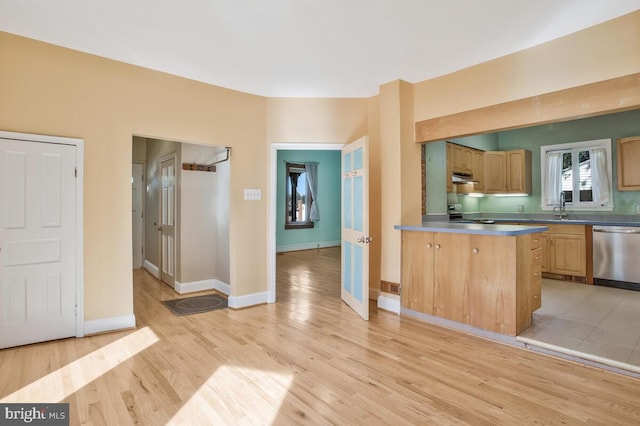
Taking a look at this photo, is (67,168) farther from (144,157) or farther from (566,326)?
(566,326)

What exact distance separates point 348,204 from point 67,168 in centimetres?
303

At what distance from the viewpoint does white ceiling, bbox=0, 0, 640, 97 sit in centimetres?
246

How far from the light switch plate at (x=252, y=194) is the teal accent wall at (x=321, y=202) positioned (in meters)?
4.35

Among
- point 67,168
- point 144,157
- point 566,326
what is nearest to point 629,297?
point 566,326

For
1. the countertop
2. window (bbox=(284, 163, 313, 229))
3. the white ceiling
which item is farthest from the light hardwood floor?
window (bbox=(284, 163, 313, 229))

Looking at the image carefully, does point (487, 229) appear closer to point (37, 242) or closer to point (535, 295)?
point (535, 295)

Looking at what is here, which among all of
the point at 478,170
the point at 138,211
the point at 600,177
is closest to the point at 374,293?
the point at 478,170

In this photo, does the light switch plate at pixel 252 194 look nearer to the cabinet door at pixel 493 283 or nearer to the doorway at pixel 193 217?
the doorway at pixel 193 217

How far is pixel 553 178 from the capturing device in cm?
595

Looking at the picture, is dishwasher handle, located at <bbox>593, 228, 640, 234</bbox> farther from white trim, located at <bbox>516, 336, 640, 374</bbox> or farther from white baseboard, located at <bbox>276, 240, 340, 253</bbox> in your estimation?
white baseboard, located at <bbox>276, 240, 340, 253</bbox>

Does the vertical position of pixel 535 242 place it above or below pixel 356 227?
below

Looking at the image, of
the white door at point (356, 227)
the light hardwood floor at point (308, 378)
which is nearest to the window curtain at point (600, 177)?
the light hardwood floor at point (308, 378)

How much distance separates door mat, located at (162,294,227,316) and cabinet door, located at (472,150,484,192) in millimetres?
5007

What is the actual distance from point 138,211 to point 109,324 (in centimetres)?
376
